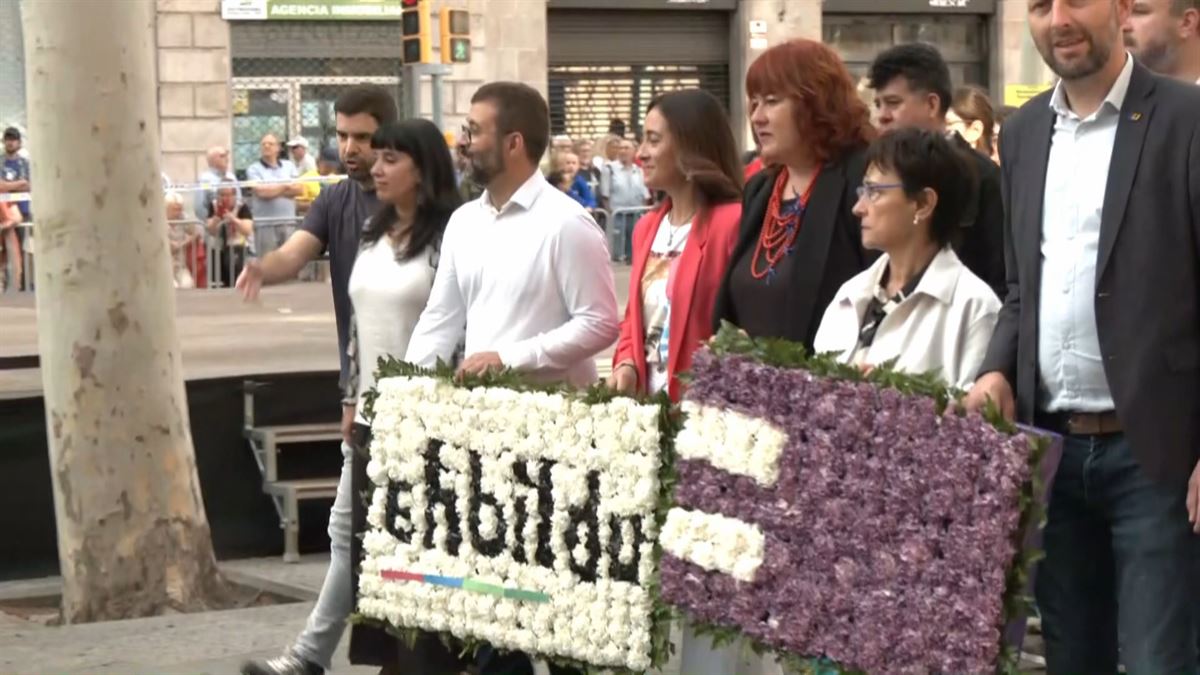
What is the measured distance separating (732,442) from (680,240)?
4.50ft

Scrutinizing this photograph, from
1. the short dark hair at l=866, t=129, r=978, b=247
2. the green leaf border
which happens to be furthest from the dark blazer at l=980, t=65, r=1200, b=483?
the short dark hair at l=866, t=129, r=978, b=247

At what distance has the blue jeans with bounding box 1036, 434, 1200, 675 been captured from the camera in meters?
4.48

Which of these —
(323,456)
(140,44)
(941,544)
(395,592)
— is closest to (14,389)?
(323,456)

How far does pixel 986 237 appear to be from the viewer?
18.3 feet

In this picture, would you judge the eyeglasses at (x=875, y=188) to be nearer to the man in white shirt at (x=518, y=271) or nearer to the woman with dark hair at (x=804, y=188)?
the woman with dark hair at (x=804, y=188)

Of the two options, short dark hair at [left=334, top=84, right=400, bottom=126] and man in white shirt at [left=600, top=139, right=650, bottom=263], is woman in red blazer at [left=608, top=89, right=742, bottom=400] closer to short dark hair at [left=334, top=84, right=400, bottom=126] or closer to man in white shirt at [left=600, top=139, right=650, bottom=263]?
short dark hair at [left=334, top=84, right=400, bottom=126]

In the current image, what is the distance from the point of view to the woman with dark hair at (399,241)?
670 cm

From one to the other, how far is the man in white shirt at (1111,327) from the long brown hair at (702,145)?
147 centimetres

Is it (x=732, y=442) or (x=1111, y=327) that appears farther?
(x=732, y=442)

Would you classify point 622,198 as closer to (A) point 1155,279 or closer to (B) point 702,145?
(B) point 702,145

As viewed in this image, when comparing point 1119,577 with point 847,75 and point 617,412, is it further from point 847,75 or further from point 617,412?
point 847,75

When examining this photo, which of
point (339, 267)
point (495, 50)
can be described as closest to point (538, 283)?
point (339, 267)

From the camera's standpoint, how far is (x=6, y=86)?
2772cm

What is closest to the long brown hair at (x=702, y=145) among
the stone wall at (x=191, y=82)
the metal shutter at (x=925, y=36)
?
the stone wall at (x=191, y=82)
